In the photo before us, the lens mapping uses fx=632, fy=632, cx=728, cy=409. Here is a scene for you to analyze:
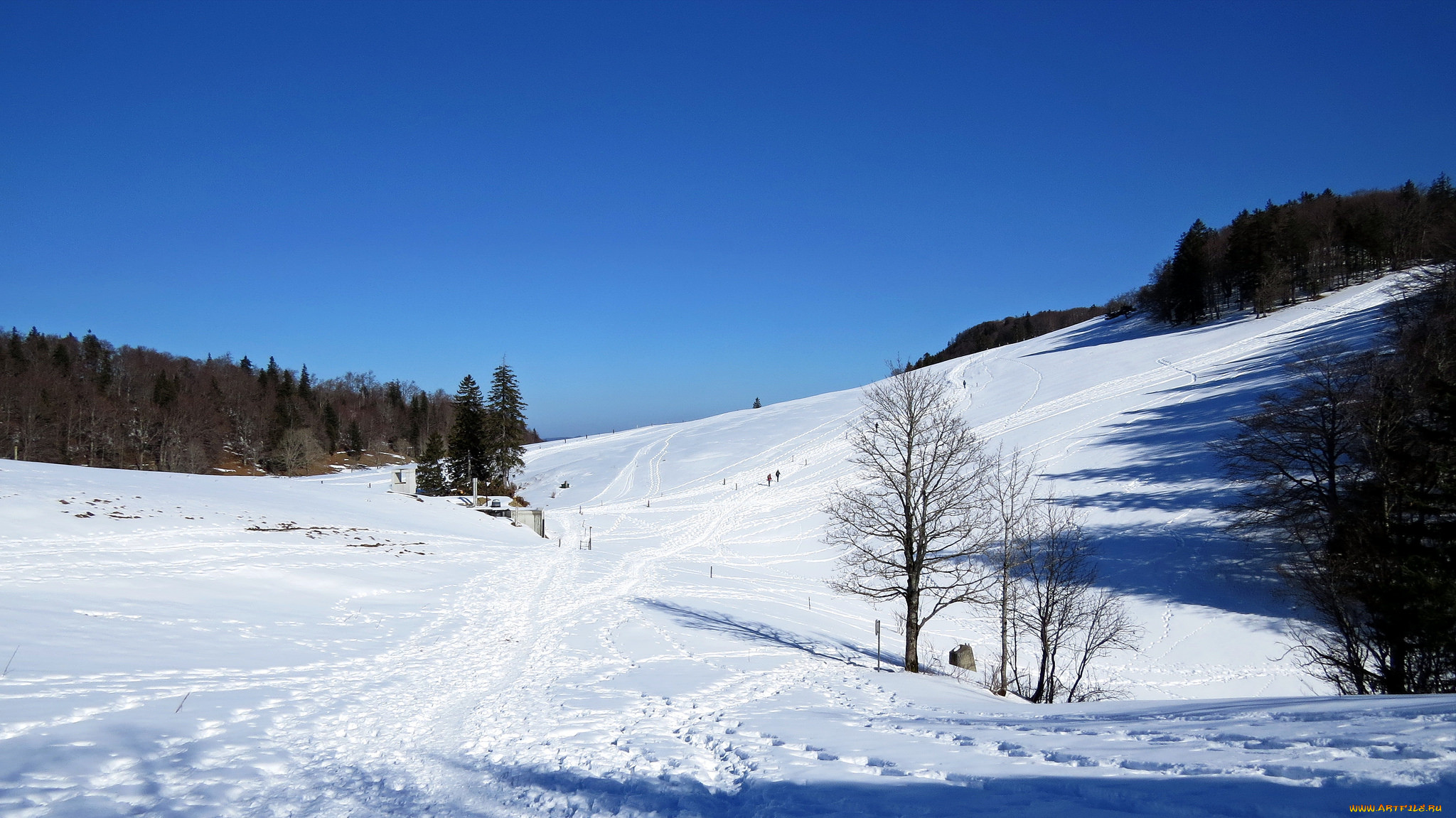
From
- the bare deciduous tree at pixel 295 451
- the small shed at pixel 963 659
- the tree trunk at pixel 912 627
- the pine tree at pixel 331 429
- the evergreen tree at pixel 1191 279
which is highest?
the evergreen tree at pixel 1191 279

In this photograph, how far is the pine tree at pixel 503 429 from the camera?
50688 millimetres

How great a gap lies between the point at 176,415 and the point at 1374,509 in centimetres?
11484

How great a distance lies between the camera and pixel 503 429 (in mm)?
51062

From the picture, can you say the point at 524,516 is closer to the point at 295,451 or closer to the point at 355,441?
the point at 295,451

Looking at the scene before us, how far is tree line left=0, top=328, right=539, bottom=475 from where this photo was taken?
7512 cm

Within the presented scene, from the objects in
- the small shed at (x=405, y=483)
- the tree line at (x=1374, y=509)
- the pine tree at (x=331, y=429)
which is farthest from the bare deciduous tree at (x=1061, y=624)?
the pine tree at (x=331, y=429)

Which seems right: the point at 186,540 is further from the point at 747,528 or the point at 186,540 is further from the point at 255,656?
the point at 747,528

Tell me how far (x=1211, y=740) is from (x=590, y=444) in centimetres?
6724

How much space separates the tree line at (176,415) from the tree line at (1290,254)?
85237 mm

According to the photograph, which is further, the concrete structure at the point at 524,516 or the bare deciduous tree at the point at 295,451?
the bare deciduous tree at the point at 295,451

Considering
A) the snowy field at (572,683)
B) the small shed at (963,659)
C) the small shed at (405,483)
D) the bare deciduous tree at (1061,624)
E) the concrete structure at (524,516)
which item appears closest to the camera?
the snowy field at (572,683)

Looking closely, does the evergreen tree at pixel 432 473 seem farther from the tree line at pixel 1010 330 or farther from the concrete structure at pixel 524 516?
the tree line at pixel 1010 330

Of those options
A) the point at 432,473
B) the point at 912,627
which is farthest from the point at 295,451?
the point at 912,627

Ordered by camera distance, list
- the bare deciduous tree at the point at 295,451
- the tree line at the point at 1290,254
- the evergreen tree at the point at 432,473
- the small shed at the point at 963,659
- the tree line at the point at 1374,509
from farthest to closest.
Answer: the bare deciduous tree at the point at 295,451 → the tree line at the point at 1290,254 → the evergreen tree at the point at 432,473 → the small shed at the point at 963,659 → the tree line at the point at 1374,509
